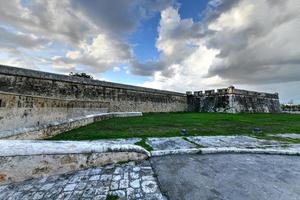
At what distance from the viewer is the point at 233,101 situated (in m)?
24.0

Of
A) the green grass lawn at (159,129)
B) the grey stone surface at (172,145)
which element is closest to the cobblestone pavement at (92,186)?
the grey stone surface at (172,145)

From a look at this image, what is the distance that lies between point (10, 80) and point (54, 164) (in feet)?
35.2

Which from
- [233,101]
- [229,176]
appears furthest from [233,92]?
[229,176]

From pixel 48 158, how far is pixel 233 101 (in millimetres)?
24912

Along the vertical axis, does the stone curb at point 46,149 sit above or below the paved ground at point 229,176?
above

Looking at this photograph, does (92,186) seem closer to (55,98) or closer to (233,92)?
(55,98)

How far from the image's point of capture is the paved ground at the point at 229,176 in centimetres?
268

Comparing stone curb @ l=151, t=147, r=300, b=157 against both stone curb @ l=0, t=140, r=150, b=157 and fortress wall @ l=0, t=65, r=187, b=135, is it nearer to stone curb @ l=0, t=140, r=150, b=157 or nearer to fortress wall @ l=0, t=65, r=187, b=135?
stone curb @ l=0, t=140, r=150, b=157

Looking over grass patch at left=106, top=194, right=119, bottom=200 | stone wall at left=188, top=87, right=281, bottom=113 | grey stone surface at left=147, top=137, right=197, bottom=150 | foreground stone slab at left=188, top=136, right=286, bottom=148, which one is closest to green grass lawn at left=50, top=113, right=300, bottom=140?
grey stone surface at left=147, top=137, right=197, bottom=150

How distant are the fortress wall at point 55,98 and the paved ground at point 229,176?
8.61m

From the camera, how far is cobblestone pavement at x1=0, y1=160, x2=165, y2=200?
8.90 feet

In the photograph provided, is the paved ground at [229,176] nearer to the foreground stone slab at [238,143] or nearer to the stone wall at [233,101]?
the foreground stone slab at [238,143]

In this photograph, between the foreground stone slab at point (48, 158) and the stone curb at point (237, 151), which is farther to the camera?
the stone curb at point (237, 151)

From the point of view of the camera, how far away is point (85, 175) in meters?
3.38
